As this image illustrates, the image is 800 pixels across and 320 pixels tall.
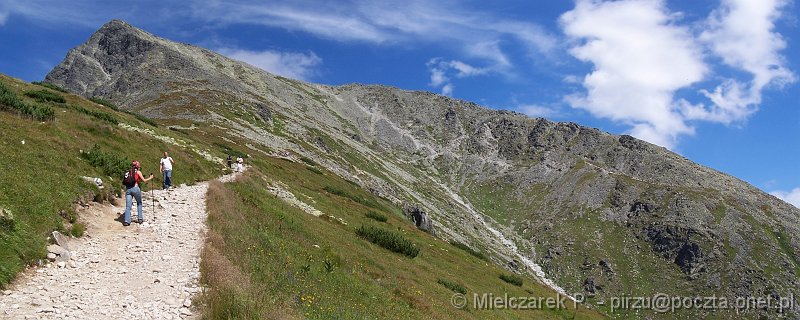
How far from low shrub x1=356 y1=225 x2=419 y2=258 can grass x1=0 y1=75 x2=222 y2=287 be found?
12649 mm

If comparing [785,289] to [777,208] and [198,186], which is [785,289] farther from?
[198,186]

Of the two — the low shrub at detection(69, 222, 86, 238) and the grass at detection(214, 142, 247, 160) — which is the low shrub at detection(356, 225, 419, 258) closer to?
the low shrub at detection(69, 222, 86, 238)

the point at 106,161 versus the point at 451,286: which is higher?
the point at 106,161

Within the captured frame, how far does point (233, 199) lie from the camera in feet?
87.0

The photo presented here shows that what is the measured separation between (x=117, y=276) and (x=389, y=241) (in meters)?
22.1

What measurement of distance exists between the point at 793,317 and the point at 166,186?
132187 mm

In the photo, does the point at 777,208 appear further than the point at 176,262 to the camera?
Yes

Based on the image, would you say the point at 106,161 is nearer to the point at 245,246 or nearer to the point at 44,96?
the point at 245,246

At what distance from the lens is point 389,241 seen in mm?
34906

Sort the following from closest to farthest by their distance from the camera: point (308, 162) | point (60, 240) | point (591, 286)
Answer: point (60, 240) → point (308, 162) → point (591, 286)

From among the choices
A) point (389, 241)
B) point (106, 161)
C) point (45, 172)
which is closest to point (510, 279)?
point (389, 241)

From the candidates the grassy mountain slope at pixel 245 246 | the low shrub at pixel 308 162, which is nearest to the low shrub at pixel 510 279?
the grassy mountain slope at pixel 245 246

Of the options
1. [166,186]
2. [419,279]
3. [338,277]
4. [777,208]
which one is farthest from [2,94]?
[777,208]

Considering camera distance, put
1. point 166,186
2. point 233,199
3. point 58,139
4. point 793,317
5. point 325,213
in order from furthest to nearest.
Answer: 1. point 793,317
2. point 325,213
3. point 166,186
4. point 233,199
5. point 58,139
